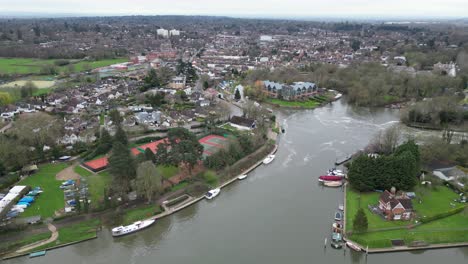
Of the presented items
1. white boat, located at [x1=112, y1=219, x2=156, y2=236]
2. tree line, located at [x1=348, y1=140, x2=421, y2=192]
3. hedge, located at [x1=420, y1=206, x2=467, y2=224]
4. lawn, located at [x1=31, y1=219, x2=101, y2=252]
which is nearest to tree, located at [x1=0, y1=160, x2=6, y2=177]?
lawn, located at [x1=31, y1=219, x2=101, y2=252]

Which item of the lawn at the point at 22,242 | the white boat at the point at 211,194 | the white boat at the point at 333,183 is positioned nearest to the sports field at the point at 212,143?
the white boat at the point at 211,194

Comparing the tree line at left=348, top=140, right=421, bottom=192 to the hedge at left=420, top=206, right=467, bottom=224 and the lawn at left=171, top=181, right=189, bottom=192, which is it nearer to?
the hedge at left=420, top=206, right=467, bottom=224

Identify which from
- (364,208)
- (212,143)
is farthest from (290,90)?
(364,208)

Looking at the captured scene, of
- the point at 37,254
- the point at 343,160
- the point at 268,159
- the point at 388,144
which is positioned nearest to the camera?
the point at 37,254

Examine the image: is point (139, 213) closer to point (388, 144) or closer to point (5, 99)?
point (388, 144)

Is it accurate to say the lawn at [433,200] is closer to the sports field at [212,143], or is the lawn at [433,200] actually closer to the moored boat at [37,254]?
the sports field at [212,143]

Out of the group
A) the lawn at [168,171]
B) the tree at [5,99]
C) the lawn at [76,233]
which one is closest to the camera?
the lawn at [76,233]
